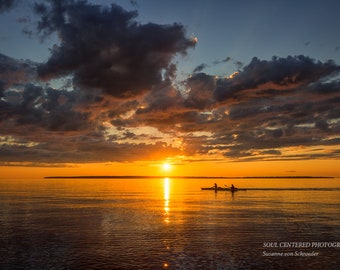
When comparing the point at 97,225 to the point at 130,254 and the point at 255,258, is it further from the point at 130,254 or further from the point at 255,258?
the point at 255,258

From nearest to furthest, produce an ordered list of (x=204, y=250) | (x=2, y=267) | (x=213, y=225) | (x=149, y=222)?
(x=2, y=267) < (x=204, y=250) < (x=213, y=225) < (x=149, y=222)

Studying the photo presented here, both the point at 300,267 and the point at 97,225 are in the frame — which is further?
the point at 97,225

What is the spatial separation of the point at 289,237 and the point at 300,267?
1550 cm

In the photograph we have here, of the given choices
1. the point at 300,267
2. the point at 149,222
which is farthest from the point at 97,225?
the point at 300,267

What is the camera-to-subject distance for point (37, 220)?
69.8 metres

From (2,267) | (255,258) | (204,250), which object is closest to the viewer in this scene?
(2,267)

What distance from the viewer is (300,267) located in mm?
36812

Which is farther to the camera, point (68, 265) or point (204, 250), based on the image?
point (204, 250)

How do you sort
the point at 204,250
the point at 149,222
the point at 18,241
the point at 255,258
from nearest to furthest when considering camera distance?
1. the point at 255,258
2. the point at 204,250
3. the point at 18,241
4. the point at 149,222

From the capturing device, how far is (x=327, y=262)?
38.5m

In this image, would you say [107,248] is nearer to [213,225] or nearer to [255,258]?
[255,258]

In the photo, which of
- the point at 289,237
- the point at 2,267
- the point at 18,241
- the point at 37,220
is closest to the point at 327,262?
the point at 289,237

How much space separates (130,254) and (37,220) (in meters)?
34.6

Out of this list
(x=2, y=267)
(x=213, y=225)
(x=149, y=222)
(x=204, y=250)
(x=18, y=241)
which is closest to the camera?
(x=2, y=267)
